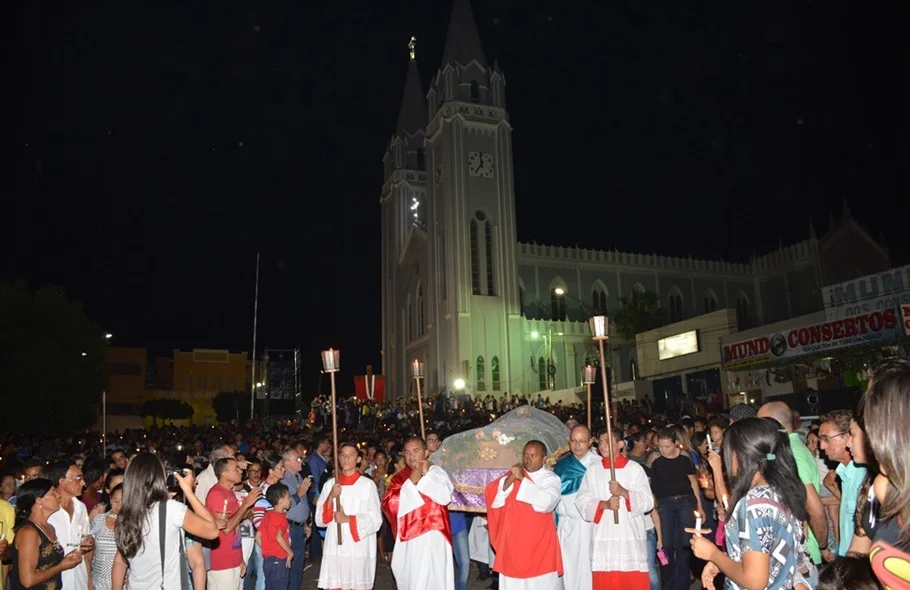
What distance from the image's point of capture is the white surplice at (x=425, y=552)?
731 centimetres

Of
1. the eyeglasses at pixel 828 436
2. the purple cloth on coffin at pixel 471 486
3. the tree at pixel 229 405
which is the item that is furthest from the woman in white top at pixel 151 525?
the tree at pixel 229 405

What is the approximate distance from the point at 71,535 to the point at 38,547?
2.65 ft

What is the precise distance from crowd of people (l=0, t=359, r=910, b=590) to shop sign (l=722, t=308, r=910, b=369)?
18.6m

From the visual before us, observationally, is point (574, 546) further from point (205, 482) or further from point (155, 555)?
point (155, 555)

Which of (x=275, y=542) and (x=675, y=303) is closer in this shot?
(x=275, y=542)

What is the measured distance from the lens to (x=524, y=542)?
22.7 feet

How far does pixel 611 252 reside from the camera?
5516 cm

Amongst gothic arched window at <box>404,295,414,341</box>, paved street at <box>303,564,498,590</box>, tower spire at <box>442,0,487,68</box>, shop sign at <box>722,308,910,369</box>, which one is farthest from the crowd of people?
tower spire at <box>442,0,487,68</box>

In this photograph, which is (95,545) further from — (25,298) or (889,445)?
(25,298)

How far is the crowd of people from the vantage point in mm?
3379

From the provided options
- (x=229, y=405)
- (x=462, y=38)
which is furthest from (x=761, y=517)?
(x=229, y=405)

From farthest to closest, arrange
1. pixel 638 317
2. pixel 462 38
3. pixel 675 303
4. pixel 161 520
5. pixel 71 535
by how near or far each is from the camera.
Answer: pixel 675 303, pixel 462 38, pixel 638 317, pixel 71 535, pixel 161 520

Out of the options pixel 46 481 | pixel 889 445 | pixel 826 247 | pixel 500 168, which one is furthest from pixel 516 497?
pixel 826 247

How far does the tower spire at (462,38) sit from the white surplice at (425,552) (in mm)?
47652
